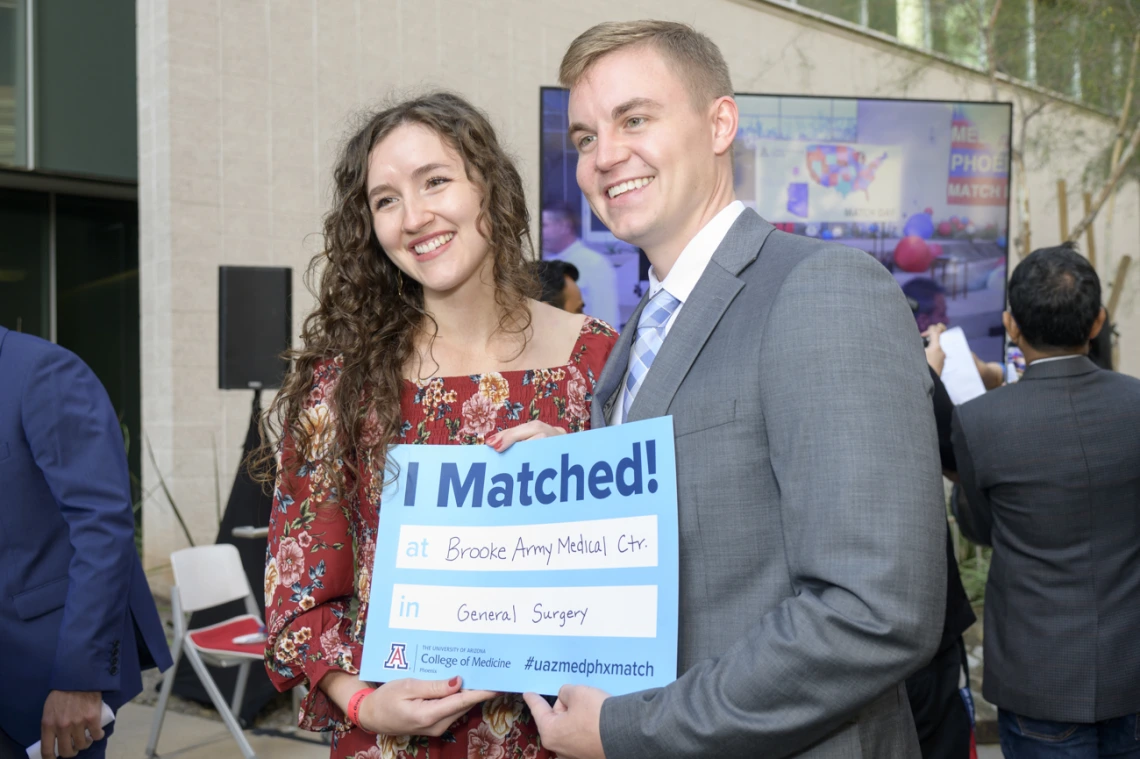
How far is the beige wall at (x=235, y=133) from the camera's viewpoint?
811cm

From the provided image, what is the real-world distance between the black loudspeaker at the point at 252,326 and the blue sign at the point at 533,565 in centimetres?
463

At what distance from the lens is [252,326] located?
5977 mm

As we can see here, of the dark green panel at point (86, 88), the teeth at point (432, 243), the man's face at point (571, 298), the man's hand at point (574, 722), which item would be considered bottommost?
the man's hand at point (574, 722)

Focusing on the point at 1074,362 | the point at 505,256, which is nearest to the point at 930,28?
the point at 1074,362

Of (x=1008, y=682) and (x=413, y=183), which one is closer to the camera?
(x=413, y=183)

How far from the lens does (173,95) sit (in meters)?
8.03

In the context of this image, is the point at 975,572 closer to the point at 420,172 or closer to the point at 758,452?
the point at 420,172

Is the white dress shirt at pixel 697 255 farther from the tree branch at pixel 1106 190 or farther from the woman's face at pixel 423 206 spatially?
the tree branch at pixel 1106 190

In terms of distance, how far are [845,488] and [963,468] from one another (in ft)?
6.44

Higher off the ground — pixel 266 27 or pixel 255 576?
pixel 266 27

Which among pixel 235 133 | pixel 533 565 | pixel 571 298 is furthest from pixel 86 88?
pixel 533 565

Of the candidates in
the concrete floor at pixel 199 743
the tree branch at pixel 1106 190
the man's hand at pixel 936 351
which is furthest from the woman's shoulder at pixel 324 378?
the tree branch at pixel 1106 190

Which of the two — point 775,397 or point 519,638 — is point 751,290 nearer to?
point 775,397

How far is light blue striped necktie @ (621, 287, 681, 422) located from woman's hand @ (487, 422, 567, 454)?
5.2 inches
